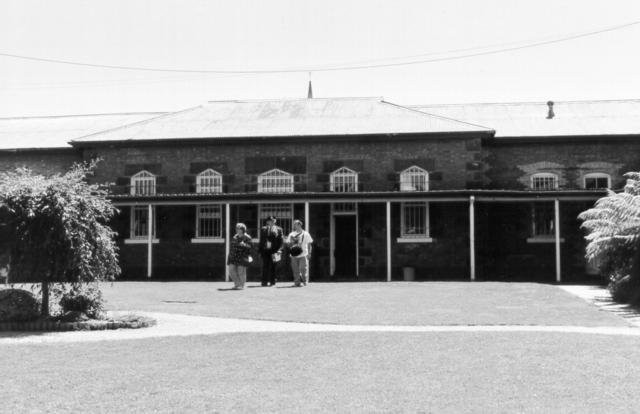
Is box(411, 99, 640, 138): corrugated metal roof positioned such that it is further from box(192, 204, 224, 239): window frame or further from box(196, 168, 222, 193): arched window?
box(192, 204, 224, 239): window frame

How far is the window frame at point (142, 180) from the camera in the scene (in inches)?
1051

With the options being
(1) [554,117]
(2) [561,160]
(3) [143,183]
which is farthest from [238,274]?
(1) [554,117]

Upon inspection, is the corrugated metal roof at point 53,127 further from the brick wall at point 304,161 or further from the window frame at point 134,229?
the window frame at point 134,229

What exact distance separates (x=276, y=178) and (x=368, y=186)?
317cm

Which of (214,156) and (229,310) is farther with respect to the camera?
(214,156)

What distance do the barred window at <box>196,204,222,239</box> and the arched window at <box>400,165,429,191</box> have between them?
6253mm

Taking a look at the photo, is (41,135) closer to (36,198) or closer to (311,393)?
(36,198)

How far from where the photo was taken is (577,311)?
44.3 ft

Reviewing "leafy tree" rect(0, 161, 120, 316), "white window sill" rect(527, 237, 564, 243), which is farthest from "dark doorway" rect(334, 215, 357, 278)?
"leafy tree" rect(0, 161, 120, 316)

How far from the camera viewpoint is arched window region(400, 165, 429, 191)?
25297 millimetres

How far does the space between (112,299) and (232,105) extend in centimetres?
1501

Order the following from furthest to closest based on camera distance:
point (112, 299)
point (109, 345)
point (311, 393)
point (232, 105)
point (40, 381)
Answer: point (232, 105) < point (112, 299) < point (109, 345) < point (40, 381) < point (311, 393)

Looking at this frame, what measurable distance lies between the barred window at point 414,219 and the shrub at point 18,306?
47.4 ft

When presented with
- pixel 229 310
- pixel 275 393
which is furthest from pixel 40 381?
pixel 229 310
